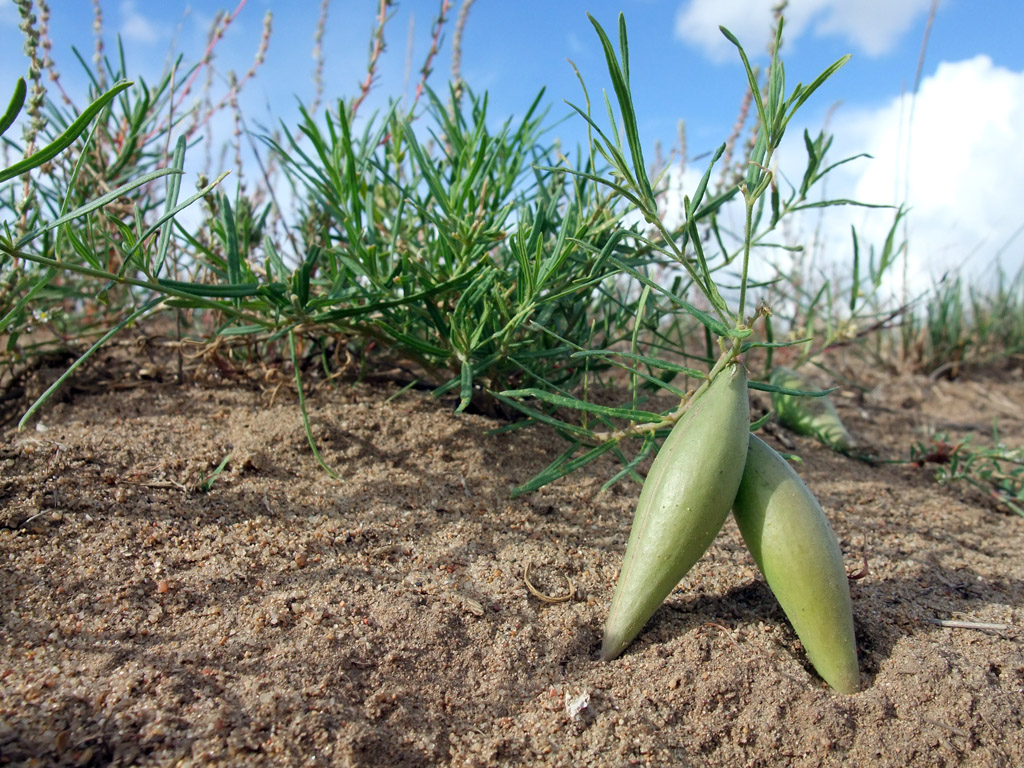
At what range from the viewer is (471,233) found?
51.3 inches

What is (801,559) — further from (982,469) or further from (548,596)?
(982,469)

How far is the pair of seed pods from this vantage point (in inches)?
34.7

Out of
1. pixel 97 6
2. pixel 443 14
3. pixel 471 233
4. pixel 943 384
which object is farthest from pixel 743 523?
pixel 943 384

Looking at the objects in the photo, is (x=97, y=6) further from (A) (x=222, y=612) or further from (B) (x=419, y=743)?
(B) (x=419, y=743)

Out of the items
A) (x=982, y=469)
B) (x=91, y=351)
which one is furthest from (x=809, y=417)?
(x=91, y=351)

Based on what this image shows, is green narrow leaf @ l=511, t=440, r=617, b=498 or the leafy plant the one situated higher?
green narrow leaf @ l=511, t=440, r=617, b=498

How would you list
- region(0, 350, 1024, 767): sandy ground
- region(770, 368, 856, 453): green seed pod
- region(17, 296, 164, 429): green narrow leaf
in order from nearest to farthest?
region(0, 350, 1024, 767): sandy ground
region(17, 296, 164, 429): green narrow leaf
region(770, 368, 856, 453): green seed pod

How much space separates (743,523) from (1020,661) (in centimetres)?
46

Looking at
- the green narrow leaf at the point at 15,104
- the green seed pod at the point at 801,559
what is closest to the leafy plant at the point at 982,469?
the green seed pod at the point at 801,559

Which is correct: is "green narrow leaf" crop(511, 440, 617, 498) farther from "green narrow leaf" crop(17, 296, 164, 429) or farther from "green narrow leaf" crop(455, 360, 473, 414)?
"green narrow leaf" crop(17, 296, 164, 429)

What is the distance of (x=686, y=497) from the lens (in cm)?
88

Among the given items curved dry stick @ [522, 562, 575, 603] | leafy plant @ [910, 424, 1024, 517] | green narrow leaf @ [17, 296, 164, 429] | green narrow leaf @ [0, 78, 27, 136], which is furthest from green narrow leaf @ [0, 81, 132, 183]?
leafy plant @ [910, 424, 1024, 517]

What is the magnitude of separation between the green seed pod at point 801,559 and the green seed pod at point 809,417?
1.12 m

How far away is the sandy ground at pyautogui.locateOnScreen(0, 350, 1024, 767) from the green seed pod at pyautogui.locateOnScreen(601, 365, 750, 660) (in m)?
0.12
